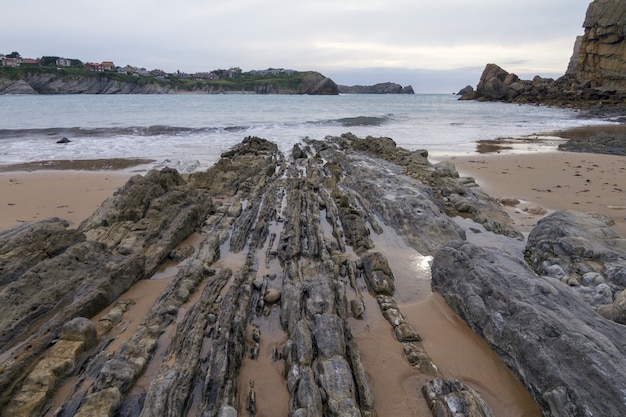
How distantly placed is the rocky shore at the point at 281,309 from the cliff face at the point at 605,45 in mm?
70471

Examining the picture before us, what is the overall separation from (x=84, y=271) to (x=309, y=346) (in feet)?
13.1

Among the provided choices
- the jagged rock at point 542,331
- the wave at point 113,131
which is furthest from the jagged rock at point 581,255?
the wave at point 113,131

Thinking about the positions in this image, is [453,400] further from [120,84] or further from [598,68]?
[120,84]

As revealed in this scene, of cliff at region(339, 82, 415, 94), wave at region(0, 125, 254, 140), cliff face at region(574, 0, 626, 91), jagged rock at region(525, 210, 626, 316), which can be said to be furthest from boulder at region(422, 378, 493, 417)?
cliff at region(339, 82, 415, 94)

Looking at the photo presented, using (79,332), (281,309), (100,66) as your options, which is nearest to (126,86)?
(100,66)

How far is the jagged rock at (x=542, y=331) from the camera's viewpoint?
3279 mm

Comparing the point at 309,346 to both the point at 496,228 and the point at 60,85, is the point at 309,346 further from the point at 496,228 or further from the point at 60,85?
the point at 60,85

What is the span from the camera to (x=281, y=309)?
17.0 feet

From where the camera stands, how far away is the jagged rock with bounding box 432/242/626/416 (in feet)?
10.8

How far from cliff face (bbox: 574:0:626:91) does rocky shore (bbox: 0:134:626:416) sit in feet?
231

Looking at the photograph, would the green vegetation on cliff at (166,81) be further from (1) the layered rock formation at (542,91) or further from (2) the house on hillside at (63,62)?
(1) the layered rock formation at (542,91)

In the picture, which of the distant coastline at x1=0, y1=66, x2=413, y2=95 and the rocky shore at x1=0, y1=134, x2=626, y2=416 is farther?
the distant coastline at x1=0, y1=66, x2=413, y2=95

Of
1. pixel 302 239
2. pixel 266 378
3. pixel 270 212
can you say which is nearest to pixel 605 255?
pixel 302 239

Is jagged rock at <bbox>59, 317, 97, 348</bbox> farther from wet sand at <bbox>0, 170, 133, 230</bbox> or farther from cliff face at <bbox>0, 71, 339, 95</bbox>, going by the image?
cliff face at <bbox>0, 71, 339, 95</bbox>
